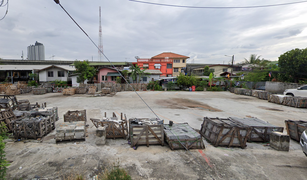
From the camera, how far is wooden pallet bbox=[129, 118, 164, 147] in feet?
20.6

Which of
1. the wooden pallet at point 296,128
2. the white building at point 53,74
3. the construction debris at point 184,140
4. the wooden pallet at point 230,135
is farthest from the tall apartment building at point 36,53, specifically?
the wooden pallet at point 296,128

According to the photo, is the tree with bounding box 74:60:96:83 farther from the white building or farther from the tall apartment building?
the tall apartment building

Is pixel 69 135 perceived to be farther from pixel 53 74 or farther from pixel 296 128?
pixel 53 74

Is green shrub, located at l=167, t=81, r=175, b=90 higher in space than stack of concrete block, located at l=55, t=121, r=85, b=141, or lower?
higher

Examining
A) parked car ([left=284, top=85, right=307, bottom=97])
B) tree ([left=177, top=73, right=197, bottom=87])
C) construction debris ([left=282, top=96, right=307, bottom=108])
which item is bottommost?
construction debris ([left=282, top=96, right=307, bottom=108])

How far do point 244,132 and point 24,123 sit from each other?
1000 centimetres

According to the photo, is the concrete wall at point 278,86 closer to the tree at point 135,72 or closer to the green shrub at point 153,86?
the green shrub at point 153,86

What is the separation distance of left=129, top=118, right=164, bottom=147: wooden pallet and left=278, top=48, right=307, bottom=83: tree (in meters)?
24.0

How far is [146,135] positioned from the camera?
249 inches

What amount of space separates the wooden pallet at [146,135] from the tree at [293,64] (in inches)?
943

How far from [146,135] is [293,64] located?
2486 centimetres

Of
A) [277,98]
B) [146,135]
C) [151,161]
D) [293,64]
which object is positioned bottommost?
[151,161]

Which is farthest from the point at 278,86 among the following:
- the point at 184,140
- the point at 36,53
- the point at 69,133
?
the point at 36,53

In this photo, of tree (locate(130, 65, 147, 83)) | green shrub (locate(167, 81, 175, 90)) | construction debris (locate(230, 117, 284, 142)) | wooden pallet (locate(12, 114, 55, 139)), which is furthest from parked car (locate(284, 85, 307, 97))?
tree (locate(130, 65, 147, 83))
